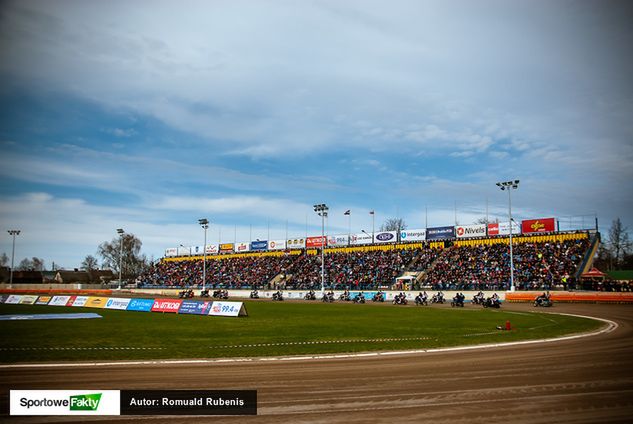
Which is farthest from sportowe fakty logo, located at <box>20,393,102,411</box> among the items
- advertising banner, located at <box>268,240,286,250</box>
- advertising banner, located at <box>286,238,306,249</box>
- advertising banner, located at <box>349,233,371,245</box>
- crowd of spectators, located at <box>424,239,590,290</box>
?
advertising banner, located at <box>268,240,286,250</box>

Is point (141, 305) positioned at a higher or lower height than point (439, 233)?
lower

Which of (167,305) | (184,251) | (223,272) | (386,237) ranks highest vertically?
(386,237)

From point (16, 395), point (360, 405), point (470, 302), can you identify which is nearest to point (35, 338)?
point (16, 395)

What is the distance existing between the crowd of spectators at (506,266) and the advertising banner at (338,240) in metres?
21.4

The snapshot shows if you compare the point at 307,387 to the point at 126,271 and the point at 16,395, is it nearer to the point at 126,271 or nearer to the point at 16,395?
the point at 16,395

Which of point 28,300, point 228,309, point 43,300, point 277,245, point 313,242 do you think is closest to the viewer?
point 228,309

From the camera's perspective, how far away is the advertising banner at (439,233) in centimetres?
7212

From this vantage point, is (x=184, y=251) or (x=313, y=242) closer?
(x=313, y=242)

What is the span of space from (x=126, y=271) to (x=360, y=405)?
141m

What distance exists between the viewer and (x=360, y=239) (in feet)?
273

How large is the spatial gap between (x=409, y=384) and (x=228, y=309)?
23.4 metres

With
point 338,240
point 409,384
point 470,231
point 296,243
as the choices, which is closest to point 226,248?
point 296,243

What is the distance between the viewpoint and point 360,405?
903 centimetres

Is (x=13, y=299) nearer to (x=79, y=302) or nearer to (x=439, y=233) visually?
(x=79, y=302)
